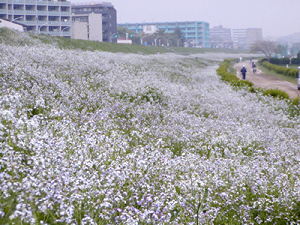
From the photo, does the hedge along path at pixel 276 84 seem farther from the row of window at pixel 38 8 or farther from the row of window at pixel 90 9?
the row of window at pixel 90 9

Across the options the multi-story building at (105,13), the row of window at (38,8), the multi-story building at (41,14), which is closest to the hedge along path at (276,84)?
the multi-story building at (41,14)

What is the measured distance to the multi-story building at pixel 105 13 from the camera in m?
138

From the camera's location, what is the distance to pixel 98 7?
144 meters

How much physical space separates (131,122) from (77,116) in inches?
66.3

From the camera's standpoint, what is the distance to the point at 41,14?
94.6 metres

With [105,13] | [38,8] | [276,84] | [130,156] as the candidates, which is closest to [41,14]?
[38,8]

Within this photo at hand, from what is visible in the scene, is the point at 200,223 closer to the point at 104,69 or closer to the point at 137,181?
the point at 137,181

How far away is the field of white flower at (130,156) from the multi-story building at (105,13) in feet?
403

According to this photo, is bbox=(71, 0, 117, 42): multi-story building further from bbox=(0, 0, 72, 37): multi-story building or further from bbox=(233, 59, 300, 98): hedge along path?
bbox=(233, 59, 300, 98): hedge along path

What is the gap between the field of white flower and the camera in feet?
12.4

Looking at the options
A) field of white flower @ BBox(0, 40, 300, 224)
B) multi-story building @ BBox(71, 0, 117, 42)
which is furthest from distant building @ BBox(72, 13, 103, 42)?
field of white flower @ BBox(0, 40, 300, 224)

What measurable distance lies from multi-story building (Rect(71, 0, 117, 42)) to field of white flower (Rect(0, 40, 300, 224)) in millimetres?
122765

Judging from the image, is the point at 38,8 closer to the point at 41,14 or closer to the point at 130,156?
the point at 41,14

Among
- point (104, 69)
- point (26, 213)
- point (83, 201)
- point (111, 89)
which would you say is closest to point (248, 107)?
point (111, 89)
